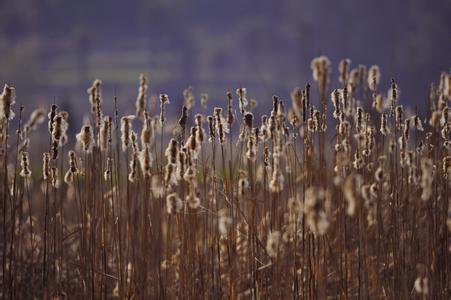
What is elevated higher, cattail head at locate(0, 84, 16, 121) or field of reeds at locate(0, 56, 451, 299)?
cattail head at locate(0, 84, 16, 121)

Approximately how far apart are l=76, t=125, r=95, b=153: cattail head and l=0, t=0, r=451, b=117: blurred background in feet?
399

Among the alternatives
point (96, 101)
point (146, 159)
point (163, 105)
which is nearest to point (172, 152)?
point (146, 159)

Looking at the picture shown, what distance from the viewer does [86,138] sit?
9.27 feet

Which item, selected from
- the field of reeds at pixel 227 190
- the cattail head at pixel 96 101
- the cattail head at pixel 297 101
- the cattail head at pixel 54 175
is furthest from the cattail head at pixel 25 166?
the cattail head at pixel 297 101

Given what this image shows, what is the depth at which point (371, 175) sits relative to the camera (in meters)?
3.23

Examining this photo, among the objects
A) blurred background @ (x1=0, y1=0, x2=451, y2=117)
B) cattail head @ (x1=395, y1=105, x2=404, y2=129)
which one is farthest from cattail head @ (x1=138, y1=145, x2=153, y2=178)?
blurred background @ (x1=0, y1=0, x2=451, y2=117)

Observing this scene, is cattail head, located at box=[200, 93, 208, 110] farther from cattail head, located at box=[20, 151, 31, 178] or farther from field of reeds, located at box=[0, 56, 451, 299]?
cattail head, located at box=[20, 151, 31, 178]

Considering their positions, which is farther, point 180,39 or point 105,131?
point 180,39

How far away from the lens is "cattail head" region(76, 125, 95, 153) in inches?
110

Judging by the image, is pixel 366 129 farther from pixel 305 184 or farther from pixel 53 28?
pixel 53 28

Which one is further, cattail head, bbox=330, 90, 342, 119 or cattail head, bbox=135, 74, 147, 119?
cattail head, bbox=330, 90, 342, 119

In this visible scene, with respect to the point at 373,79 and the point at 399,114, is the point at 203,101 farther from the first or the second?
the point at 399,114

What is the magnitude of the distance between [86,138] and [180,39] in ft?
513

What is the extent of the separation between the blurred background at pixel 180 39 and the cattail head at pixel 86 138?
399ft
